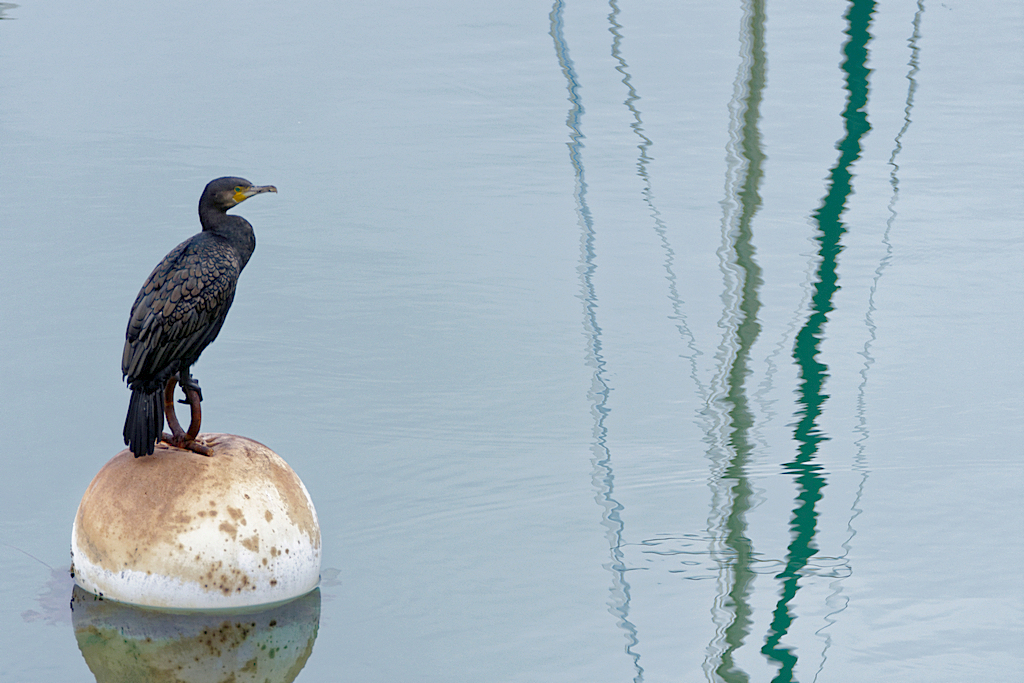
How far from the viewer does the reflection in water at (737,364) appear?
5.99 metres

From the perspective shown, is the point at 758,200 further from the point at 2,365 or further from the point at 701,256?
the point at 2,365

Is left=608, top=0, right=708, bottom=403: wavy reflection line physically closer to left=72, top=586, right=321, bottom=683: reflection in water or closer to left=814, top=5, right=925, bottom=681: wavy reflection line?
left=814, top=5, right=925, bottom=681: wavy reflection line

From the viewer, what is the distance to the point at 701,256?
999 cm

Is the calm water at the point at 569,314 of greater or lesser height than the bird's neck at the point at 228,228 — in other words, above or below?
below

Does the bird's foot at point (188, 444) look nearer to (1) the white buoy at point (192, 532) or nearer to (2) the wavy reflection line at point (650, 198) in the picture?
(1) the white buoy at point (192, 532)

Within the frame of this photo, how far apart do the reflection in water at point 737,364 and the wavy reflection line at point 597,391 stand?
0.40 m

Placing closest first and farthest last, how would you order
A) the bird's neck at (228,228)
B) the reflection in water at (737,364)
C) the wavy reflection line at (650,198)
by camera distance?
the bird's neck at (228,228)
the reflection in water at (737,364)
the wavy reflection line at (650,198)

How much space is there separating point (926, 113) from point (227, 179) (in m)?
8.48

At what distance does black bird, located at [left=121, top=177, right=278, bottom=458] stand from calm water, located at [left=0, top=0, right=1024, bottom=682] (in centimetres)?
90

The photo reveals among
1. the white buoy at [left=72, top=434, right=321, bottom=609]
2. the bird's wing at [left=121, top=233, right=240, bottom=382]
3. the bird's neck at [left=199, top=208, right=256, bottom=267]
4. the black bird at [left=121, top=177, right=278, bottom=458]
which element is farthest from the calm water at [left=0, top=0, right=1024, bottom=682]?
the bird's neck at [left=199, top=208, right=256, bottom=267]

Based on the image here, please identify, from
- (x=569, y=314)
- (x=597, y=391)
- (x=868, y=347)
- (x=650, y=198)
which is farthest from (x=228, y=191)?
(x=650, y=198)

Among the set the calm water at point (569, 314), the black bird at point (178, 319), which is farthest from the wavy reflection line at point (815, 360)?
the black bird at point (178, 319)

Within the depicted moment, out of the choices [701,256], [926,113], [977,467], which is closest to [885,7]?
[926,113]

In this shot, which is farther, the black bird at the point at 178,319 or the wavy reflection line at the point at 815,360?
the wavy reflection line at the point at 815,360
